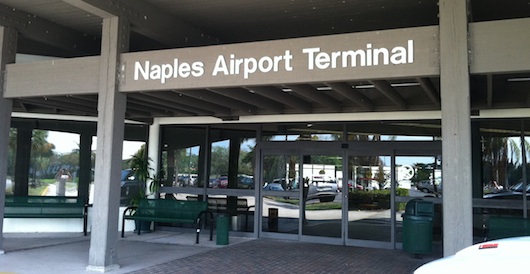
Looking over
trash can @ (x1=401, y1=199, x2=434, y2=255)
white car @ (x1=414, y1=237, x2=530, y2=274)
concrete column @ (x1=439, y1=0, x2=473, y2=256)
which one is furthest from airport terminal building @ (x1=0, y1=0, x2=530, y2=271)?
white car @ (x1=414, y1=237, x2=530, y2=274)

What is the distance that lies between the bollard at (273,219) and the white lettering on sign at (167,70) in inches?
196

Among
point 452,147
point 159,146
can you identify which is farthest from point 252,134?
point 452,147

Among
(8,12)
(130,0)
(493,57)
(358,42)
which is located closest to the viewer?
(493,57)

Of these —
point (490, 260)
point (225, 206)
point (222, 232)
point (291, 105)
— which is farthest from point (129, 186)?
point (490, 260)

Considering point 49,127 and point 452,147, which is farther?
point 49,127

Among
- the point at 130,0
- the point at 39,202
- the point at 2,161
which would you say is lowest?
the point at 39,202

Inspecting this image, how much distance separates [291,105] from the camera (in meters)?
8.96

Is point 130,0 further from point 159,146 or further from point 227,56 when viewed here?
point 159,146

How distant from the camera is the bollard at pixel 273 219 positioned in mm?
10742

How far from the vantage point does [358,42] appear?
5809 mm

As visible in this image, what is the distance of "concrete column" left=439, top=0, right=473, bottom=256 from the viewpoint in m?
5.23

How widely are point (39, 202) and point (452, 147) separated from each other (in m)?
9.34

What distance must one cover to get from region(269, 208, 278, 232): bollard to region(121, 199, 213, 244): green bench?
141cm

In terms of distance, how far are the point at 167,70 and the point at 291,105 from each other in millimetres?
2913
